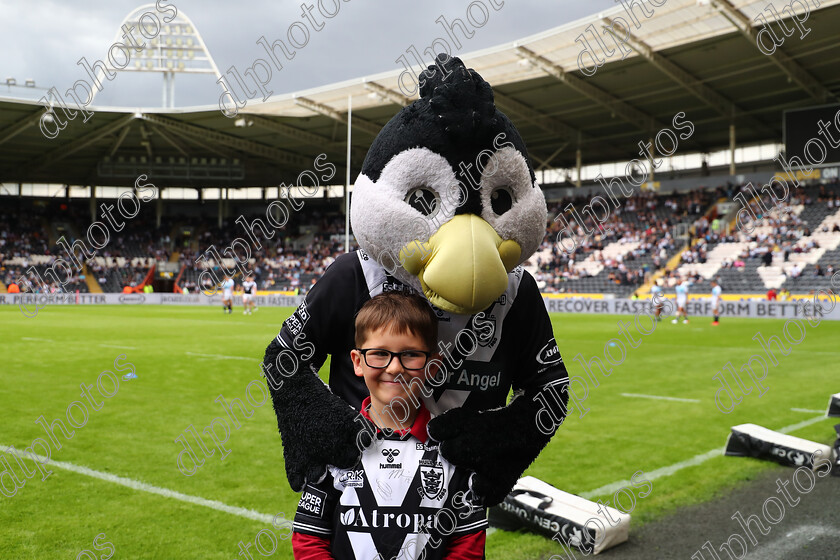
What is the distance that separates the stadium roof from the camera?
883 inches

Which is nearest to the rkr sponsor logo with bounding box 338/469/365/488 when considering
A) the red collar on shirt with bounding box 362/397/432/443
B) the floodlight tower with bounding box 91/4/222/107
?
the red collar on shirt with bounding box 362/397/432/443

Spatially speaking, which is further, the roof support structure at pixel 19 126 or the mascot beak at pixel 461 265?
the roof support structure at pixel 19 126

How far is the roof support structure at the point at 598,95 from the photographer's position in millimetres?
24492

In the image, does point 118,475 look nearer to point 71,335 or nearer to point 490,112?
point 490,112

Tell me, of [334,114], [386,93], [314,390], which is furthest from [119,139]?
[314,390]

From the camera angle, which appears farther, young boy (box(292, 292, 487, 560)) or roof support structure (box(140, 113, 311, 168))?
roof support structure (box(140, 113, 311, 168))

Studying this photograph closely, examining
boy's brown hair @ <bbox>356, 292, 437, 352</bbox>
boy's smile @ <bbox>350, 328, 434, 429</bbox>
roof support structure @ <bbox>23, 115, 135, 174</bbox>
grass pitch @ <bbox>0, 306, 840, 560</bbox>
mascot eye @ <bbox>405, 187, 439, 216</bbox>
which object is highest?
roof support structure @ <bbox>23, 115, 135, 174</bbox>

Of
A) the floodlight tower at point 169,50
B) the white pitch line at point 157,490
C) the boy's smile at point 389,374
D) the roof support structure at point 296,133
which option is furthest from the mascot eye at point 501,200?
the floodlight tower at point 169,50

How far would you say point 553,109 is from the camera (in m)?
30.7

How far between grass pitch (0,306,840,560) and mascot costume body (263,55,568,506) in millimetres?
1677

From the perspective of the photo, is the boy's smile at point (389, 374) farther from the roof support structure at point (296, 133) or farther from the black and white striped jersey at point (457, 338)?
the roof support structure at point (296, 133)

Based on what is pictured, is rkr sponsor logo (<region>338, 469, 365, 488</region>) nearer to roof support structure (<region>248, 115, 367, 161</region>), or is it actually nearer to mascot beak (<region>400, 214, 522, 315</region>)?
mascot beak (<region>400, 214, 522, 315</region>)

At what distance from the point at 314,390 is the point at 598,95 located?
92.5ft

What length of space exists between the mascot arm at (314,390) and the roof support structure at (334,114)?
2890 cm
